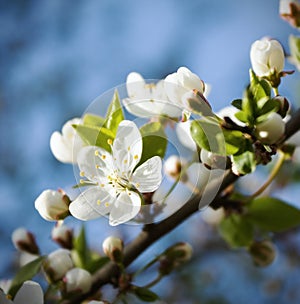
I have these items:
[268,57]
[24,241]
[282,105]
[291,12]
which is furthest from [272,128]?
[24,241]

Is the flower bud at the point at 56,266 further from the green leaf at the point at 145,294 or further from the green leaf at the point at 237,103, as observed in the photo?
the green leaf at the point at 237,103

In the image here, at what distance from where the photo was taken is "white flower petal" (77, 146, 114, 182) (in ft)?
2.45

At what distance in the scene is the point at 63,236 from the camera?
3.12ft

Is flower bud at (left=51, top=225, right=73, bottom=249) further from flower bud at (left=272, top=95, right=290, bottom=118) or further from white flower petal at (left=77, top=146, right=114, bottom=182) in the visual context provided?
flower bud at (left=272, top=95, right=290, bottom=118)

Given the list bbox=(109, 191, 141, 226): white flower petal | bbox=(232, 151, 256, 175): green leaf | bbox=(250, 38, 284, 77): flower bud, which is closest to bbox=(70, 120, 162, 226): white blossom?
bbox=(109, 191, 141, 226): white flower petal

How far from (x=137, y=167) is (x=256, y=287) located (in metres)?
1.78

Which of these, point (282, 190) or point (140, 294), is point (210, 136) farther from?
point (282, 190)

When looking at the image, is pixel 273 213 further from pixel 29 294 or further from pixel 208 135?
pixel 29 294

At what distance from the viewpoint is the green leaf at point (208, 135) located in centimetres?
66

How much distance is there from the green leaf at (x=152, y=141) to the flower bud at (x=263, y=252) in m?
0.33

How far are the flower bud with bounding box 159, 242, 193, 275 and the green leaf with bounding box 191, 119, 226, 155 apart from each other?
267mm

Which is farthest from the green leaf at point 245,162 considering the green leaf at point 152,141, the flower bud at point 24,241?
the flower bud at point 24,241

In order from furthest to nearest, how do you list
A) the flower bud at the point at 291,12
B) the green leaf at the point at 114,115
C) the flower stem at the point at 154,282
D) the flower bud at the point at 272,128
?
the flower bud at the point at 291,12 → the flower stem at the point at 154,282 → the green leaf at the point at 114,115 → the flower bud at the point at 272,128

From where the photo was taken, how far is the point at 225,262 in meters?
2.36
